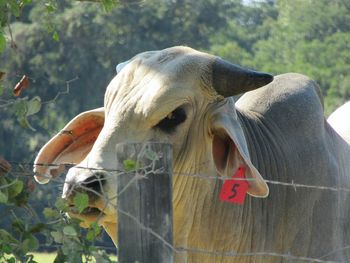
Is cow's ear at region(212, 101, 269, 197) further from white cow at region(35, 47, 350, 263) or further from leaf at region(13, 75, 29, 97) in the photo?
leaf at region(13, 75, 29, 97)

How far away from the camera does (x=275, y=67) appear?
38969mm

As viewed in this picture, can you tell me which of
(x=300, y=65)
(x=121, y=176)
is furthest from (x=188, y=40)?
(x=121, y=176)

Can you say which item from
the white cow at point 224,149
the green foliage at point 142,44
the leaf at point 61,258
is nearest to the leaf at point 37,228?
the leaf at point 61,258

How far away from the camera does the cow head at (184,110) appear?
618 cm

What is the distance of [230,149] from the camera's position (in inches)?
253

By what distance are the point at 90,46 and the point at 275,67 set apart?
6650 millimetres

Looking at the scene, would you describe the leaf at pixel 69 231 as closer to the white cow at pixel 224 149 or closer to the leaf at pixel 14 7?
the leaf at pixel 14 7

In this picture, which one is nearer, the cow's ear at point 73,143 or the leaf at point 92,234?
the leaf at point 92,234

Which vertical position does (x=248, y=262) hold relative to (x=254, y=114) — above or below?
below

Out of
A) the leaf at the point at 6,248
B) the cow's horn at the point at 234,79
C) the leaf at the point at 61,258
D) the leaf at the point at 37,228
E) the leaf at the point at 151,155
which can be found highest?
the leaf at the point at 151,155

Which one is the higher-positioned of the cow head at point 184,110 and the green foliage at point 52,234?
the green foliage at point 52,234

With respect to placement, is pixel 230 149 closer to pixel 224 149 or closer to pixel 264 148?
pixel 224 149

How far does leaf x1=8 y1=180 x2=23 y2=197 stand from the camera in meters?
4.32

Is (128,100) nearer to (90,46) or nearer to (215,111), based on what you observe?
(215,111)
